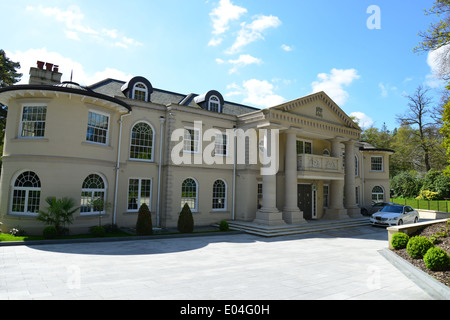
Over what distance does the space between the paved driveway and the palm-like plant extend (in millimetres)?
1764

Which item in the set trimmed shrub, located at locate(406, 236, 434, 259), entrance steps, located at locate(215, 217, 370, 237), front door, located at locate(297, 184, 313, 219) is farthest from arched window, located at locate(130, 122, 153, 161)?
trimmed shrub, located at locate(406, 236, 434, 259)

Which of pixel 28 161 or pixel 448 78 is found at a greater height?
pixel 448 78

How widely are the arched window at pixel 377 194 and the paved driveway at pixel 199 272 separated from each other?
20970mm

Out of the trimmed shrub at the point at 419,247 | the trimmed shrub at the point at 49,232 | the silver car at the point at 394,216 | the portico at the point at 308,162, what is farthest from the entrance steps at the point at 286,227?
the trimmed shrub at the point at 49,232

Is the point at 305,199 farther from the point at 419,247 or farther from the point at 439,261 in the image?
the point at 439,261

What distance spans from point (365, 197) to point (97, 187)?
28635mm

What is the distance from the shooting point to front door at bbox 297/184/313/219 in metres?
25.2

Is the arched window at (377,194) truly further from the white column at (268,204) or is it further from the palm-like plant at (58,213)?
the palm-like plant at (58,213)

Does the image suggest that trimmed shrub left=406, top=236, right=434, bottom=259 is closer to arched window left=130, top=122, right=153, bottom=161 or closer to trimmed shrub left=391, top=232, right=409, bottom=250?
trimmed shrub left=391, top=232, right=409, bottom=250

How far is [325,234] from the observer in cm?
1961

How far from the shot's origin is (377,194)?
34281mm

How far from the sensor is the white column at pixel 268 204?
19969mm
